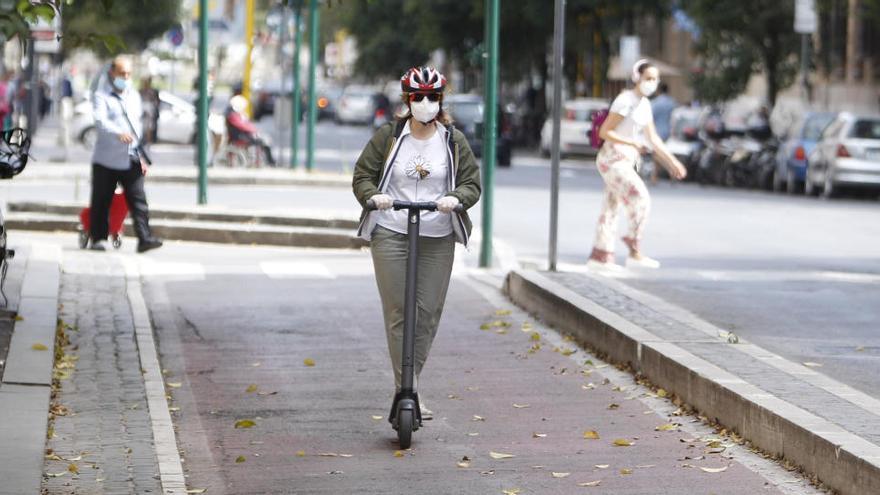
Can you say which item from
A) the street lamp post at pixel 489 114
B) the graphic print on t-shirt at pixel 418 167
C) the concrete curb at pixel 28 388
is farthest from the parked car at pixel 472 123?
the graphic print on t-shirt at pixel 418 167

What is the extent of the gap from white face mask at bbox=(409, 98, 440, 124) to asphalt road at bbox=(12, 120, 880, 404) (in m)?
2.65

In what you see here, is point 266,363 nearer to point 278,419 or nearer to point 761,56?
point 278,419

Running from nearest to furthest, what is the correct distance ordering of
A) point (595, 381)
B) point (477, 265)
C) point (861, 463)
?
point (861, 463)
point (595, 381)
point (477, 265)

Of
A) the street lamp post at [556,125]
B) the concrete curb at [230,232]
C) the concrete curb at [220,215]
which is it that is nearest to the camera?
the street lamp post at [556,125]

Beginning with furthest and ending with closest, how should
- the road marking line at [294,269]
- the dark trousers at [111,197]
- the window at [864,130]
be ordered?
the window at [864,130]
the dark trousers at [111,197]
the road marking line at [294,269]

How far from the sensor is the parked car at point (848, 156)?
32.3 meters

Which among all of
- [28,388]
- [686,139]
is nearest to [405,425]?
[28,388]

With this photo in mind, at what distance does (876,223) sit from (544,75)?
36231 millimetres

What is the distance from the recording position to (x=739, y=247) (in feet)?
66.7

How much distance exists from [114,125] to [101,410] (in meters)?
8.19

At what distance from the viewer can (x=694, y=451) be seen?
8688 mm

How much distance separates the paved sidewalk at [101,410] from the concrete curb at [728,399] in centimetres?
250

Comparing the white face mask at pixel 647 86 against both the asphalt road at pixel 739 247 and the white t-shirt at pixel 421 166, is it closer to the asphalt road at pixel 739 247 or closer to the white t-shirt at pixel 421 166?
the asphalt road at pixel 739 247

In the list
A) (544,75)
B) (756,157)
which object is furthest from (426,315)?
(544,75)
